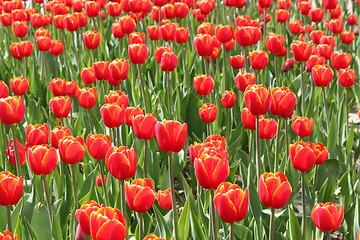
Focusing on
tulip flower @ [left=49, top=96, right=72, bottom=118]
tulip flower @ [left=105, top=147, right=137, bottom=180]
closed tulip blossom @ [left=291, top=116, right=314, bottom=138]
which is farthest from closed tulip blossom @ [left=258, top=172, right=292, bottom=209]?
tulip flower @ [left=49, top=96, right=72, bottom=118]

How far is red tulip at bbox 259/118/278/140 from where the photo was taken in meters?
2.70

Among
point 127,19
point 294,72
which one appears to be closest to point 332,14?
point 294,72

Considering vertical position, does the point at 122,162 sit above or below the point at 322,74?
above

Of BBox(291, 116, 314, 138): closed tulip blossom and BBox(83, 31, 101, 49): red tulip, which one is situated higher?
BBox(83, 31, 101, 49): red tulip

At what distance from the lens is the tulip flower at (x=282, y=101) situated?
251cm

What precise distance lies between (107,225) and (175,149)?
1.74ft

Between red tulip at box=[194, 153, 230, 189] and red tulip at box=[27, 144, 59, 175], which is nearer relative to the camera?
red tulip at box=[194, 153, 230, 189]

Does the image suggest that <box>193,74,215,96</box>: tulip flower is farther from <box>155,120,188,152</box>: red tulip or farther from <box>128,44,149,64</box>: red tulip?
<box>155,120,188,152</box>: red tulip

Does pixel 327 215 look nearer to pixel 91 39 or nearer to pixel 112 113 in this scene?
pixel 112 113

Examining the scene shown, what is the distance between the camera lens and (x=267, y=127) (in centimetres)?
271

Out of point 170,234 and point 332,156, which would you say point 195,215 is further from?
point 332,156

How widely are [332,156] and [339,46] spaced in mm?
2233

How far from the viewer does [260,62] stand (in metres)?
3.58

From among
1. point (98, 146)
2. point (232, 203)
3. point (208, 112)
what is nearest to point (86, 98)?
point (208, 112)
